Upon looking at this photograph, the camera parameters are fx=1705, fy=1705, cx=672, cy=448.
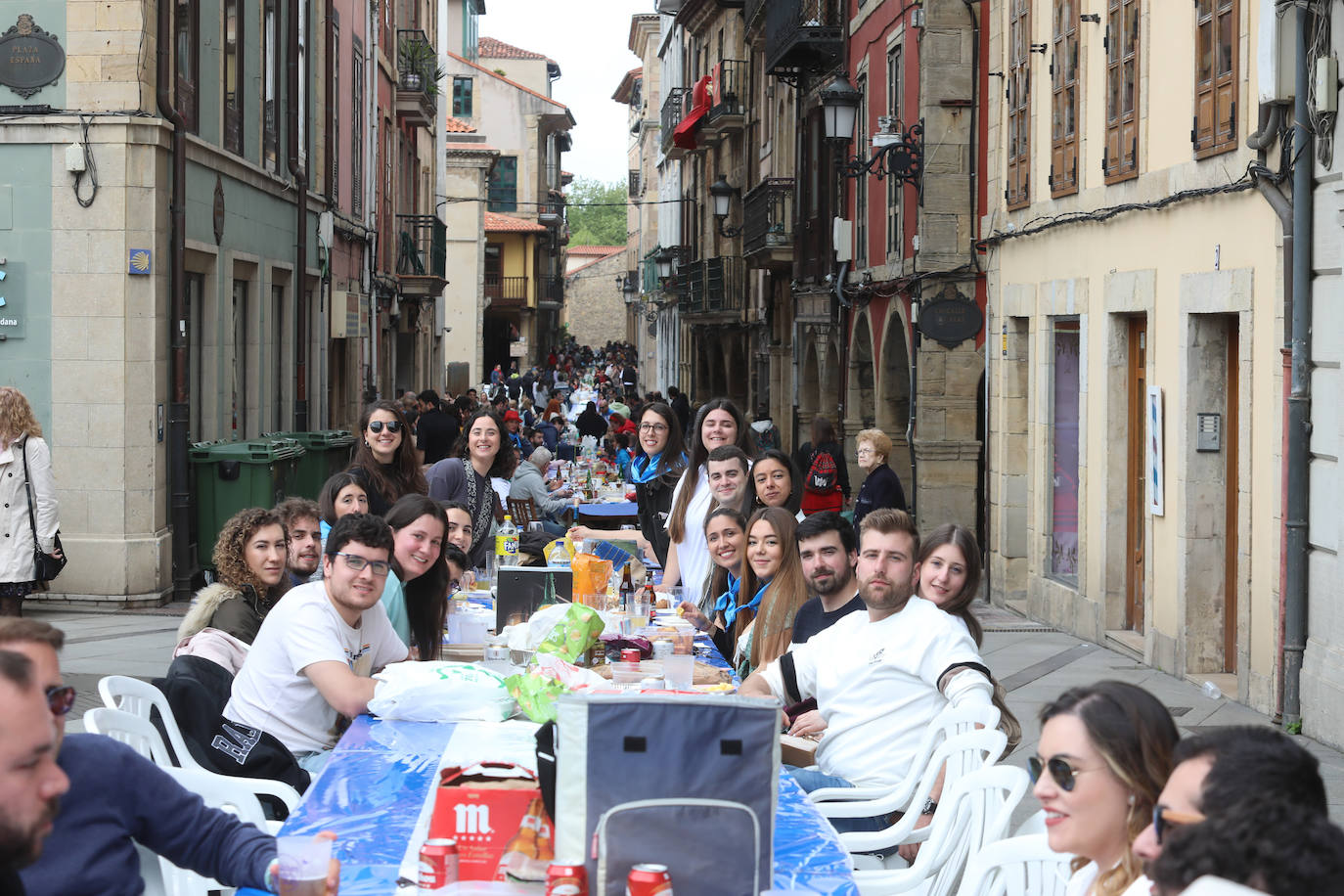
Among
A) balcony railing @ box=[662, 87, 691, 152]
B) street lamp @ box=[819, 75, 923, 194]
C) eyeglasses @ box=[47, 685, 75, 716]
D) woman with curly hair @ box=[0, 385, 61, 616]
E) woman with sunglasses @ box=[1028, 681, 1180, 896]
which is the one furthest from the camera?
balcony railing @ box=[662, 87, 691, 152]

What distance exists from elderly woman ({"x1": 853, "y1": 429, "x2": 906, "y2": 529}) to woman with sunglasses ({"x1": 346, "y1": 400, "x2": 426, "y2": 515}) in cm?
467

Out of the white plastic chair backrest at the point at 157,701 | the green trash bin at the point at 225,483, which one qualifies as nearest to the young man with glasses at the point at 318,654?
the white plastic chair backrest at the point at 157,701

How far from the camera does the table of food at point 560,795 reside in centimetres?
349

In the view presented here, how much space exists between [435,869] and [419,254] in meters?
31.5

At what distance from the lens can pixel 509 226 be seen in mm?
69438

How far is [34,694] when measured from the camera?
2.81 meters

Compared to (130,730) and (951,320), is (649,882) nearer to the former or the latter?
(130,730)

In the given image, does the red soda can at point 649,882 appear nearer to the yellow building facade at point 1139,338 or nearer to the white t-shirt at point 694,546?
the white t-shirt at point 694,546

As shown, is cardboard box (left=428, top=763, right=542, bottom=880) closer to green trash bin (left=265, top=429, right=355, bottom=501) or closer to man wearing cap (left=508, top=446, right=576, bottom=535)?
man wearing cap (left=508, top=446, right=576, bottom=535)

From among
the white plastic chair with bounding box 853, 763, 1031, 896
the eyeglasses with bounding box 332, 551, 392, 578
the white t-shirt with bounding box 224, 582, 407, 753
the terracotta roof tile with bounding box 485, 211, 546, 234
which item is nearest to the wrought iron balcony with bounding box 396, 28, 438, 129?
the white t-shirt with bounding box 224, 582, 407, 753

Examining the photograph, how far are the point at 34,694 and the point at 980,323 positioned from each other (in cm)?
1538

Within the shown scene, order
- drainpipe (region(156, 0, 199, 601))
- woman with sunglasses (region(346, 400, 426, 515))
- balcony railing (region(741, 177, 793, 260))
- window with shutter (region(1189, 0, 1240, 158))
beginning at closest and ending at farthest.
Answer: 1. woman with sunglasses (region(346, 400, 426, 515))
2. window with shutter (region(1189, 0, 1240, 158))
3. drainpipe (region(156, 0, 199, 601))
4. balcony railing (region(741, 177, 793, 260))

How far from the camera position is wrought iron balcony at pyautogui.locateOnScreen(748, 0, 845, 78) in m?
24.3

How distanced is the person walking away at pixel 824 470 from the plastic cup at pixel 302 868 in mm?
12076
